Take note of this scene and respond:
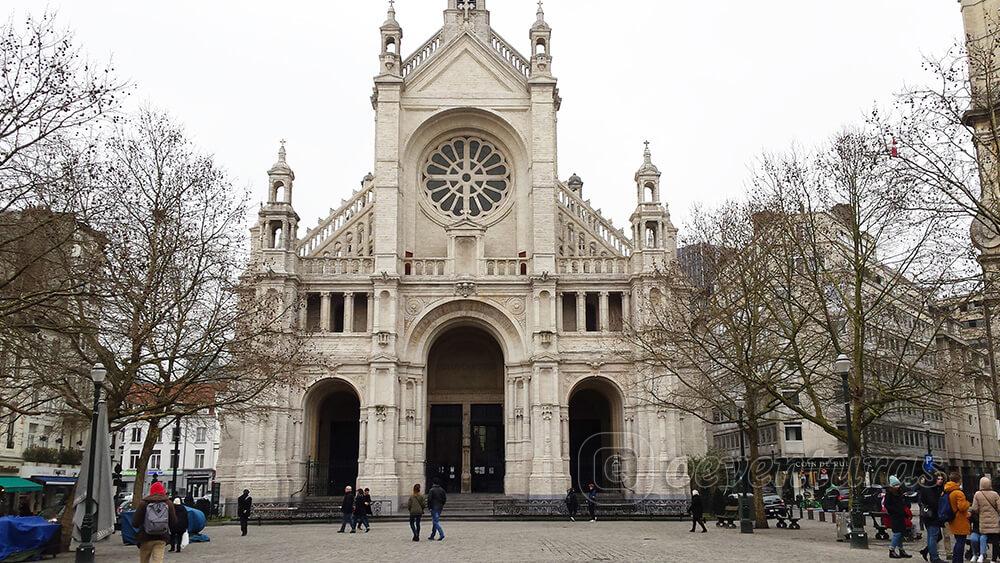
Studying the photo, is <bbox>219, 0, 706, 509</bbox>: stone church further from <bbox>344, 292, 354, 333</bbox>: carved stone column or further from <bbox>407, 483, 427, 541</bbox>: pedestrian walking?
<bbox>407, 483, 427, 541</bbox>: pedestrian walking

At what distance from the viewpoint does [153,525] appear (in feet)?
45.0

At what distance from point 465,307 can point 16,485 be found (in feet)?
75.1

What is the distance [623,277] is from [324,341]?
15.3 m

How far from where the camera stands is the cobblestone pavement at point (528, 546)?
760 inches

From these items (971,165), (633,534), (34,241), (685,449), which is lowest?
(633,534)

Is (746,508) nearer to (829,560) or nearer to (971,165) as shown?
(829,560)

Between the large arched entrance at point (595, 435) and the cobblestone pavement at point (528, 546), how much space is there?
13.3 metres

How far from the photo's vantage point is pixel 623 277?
43781 millimetres

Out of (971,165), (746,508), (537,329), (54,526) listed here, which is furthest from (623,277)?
(54,526)

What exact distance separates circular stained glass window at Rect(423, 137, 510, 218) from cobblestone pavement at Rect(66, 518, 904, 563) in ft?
68.1

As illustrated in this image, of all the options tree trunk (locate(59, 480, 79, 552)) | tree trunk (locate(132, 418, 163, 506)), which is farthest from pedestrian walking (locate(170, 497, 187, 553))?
tree trunk (locate(132, 418, 163, 506))

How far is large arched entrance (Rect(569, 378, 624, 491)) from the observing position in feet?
145

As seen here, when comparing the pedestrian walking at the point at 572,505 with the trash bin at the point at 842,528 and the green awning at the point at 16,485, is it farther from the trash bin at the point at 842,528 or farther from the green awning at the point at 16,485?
the green awning at the point at 16,485

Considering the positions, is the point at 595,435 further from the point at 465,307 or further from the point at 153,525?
the point at 153,525
